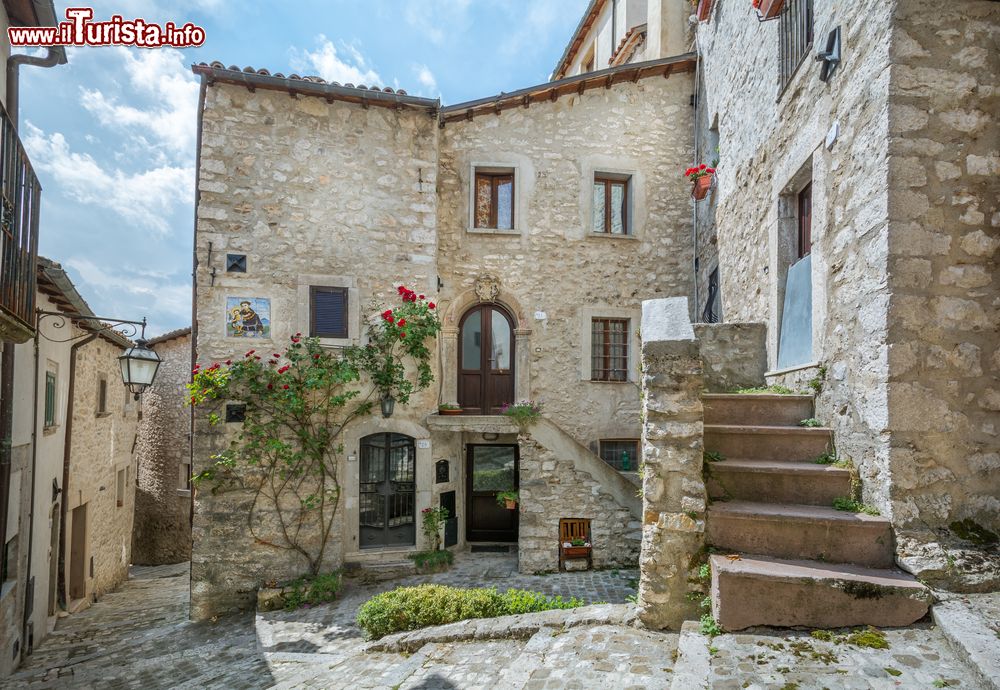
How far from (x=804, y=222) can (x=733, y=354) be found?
4.67ft

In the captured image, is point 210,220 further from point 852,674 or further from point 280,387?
point 852,674

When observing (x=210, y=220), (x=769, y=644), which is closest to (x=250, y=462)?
(x=210, y=220)

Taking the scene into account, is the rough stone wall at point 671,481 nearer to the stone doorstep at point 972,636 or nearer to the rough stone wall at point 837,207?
the rough stone wall at point 837,207

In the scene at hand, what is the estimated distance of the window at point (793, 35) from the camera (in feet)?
16.2

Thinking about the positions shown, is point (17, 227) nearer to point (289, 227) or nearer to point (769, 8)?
point (289, 227)

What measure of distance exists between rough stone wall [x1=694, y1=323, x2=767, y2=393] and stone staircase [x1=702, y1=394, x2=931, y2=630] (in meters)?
1.33

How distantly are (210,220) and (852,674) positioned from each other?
28.5ft

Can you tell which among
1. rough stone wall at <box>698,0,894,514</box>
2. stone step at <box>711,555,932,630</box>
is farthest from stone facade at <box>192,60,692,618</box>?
stone step at <box>711,555,932,630</box>

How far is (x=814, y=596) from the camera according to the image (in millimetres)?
2951

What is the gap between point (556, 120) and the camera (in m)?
9.91

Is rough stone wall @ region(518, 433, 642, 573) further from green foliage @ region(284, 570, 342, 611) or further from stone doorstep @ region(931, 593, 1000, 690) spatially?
stone doorstep @ region(931, 593, 1000, 690)

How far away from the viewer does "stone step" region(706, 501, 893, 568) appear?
10.4 ft

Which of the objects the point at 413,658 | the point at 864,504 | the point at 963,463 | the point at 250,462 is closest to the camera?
the point at 963,463

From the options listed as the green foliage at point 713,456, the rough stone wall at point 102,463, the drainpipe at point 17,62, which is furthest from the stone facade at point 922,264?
the rough stone wall at point 102,463
